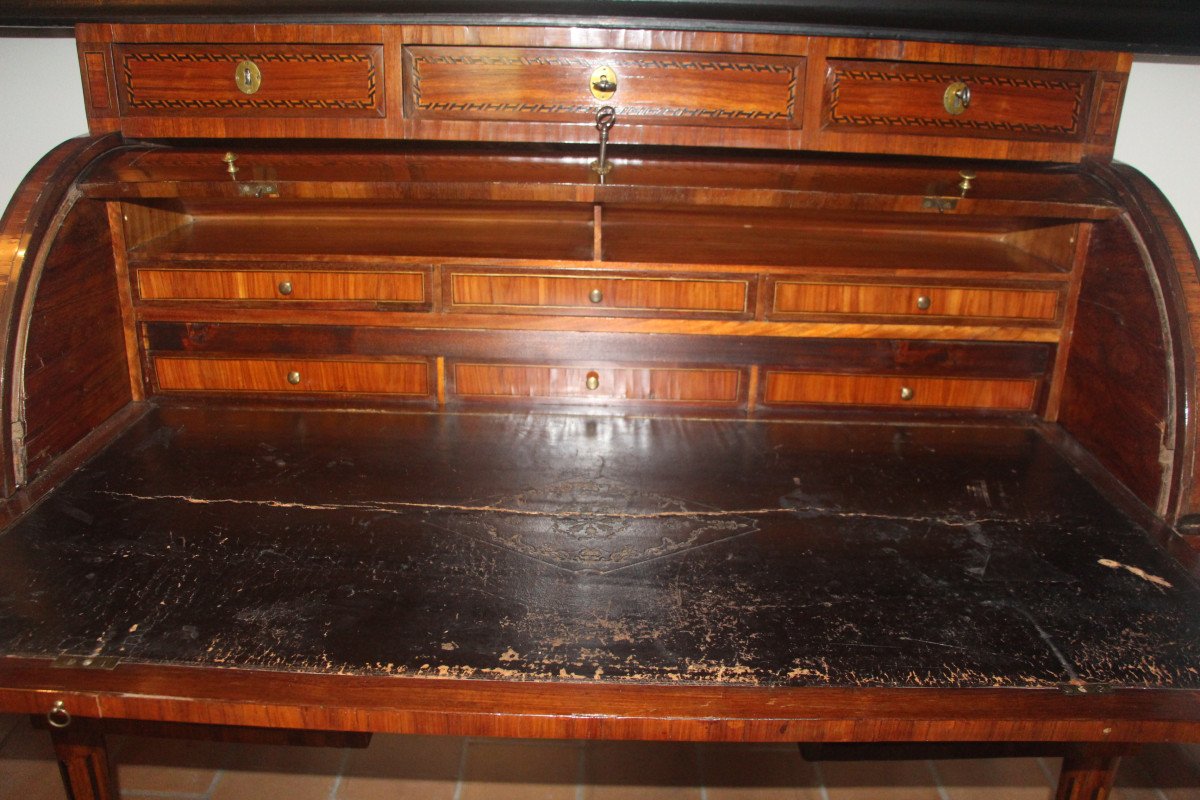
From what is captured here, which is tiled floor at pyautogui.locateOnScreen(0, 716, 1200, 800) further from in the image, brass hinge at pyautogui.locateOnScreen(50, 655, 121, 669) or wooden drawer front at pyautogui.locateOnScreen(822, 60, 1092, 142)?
wooden drawer front at pyautogui.locateOnScreen(822, 60, 1092, 142)

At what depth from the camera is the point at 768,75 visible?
6.20ft

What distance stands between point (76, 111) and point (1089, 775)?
2.76 metres

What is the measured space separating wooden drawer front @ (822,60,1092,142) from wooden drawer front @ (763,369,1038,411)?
585 millimetres

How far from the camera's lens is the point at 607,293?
6.37 feet

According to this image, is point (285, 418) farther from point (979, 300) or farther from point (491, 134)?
point (979, 300)

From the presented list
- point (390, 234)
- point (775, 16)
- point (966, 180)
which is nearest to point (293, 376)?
point (390, 234)

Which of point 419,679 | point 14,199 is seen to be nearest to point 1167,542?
point 419,679

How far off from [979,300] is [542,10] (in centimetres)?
121

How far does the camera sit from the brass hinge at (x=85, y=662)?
1194 mm

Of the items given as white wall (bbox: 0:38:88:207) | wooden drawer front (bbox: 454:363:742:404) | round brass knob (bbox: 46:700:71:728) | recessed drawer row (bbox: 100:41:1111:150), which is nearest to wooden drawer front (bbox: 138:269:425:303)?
wooden drawer front (bbox: 454:363:742:404)

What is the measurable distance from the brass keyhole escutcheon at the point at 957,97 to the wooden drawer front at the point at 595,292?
0.62 meters

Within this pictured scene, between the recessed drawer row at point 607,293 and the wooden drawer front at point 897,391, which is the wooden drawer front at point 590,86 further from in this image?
the wooden drawer front at point 897,391

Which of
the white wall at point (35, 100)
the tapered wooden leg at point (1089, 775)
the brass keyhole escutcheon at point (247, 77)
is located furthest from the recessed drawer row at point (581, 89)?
the tapered wooden leg at point (1089, 775)

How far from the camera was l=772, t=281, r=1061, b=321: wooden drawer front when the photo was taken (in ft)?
6.39
